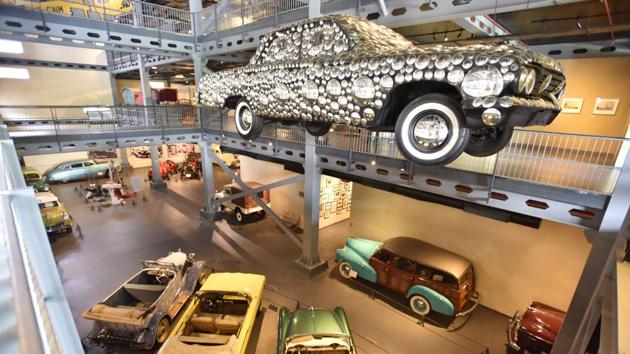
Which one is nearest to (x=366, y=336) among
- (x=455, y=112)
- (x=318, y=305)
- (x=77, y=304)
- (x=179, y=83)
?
(x=318, y=305)

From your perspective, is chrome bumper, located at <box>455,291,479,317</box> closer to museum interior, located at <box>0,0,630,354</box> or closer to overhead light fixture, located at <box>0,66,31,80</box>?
museum interior, located at <box>0,0,630,354</box>

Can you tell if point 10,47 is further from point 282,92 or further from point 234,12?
point 282,92

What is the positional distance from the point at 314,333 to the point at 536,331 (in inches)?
157

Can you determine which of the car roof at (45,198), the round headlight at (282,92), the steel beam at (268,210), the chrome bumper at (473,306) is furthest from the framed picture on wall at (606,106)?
the car roof at (45,198)

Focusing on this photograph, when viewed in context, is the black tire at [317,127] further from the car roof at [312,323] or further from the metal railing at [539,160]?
the car roof at [312,323]

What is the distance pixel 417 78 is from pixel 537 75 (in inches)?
36.9

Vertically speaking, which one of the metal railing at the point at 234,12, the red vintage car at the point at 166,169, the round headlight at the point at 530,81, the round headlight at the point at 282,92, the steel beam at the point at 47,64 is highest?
the metal railing at the point at 234,12

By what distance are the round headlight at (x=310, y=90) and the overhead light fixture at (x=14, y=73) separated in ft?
60.4

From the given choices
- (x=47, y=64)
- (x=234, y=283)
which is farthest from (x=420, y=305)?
(x=47, y=64)

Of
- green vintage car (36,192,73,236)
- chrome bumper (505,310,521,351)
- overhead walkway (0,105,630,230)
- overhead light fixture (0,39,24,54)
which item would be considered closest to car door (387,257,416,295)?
overhead walkway (0,105,630,230)

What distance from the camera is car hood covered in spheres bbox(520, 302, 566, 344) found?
4.91 metres

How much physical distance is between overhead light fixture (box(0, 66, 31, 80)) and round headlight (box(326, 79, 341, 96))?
738 inches

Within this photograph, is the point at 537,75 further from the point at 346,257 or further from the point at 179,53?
the point at 179,53

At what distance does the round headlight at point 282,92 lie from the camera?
11.5 feet
